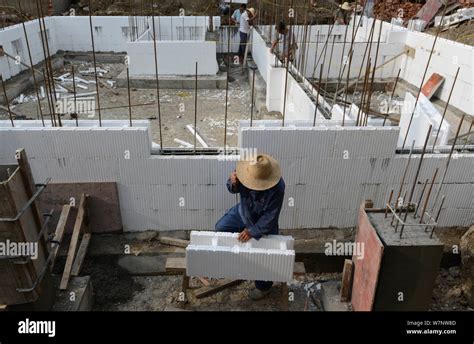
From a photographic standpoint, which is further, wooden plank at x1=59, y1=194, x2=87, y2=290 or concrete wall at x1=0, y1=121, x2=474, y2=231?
concrete wall at x1=0, y1=121, x2=474, y2=231

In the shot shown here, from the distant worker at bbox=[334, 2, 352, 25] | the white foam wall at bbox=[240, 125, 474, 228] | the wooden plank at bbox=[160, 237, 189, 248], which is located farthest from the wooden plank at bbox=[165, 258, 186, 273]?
the distant worker at bbox=[334, 2, 352, 25]

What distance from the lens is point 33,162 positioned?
4547 millimetres

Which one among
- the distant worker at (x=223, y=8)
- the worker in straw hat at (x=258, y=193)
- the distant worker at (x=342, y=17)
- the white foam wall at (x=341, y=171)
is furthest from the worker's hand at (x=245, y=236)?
the distant worker at (x=223, y=8)

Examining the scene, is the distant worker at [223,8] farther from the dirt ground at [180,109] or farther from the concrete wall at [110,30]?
the dirt ground at [180,109]

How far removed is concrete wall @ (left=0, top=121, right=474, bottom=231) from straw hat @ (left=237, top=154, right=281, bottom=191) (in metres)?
0.92

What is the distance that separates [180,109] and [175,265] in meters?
6.08

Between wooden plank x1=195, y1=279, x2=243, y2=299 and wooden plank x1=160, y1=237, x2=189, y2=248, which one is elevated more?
wooden plank x1=160, y1=237, x2=189, y2=248

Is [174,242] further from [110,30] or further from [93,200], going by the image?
[110,30]

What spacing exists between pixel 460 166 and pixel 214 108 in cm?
621

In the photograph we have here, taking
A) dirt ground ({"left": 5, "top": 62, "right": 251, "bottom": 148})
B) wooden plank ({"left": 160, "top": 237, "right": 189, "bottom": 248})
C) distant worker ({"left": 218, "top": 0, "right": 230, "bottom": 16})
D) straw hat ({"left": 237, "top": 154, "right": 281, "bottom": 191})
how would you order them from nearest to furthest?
straw hat ({"left": 237, "top": 154, "right": 281, "bottom": 191}) < wooden plank ({"left": 160, "top": 237, "right": 189, "bottom": 248}) < dirt ground ({"left": 5, "top": 62, "right": 251, "bottom": 148}) < distant worker ({"left": 218, "top": 0, "right": 230, "bottom": 16})

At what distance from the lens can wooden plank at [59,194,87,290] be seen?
414 centimetres

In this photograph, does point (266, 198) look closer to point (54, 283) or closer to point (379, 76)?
point (54, 283)

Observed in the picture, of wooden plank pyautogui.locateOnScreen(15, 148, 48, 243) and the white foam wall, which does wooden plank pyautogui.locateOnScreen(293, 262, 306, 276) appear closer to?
the white foam wall
